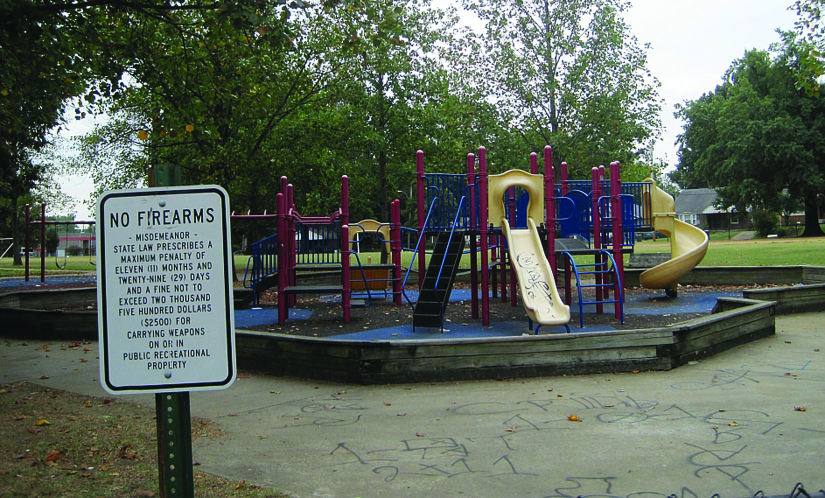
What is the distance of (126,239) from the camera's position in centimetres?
241

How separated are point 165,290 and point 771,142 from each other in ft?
187

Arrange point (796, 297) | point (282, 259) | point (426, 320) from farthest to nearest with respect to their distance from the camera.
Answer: point (796, 297) → point (282, 259) → point (426, 320)

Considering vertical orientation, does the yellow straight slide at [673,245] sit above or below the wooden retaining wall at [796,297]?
above

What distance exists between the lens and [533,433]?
17.8 ft

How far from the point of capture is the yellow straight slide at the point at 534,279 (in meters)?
9.44

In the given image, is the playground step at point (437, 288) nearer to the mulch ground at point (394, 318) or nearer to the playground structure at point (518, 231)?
the playground structure at point (518, 231)

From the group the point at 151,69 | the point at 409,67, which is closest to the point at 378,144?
the point at 409,67

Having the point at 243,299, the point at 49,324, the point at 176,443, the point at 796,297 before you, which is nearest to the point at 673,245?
the point at 796,297

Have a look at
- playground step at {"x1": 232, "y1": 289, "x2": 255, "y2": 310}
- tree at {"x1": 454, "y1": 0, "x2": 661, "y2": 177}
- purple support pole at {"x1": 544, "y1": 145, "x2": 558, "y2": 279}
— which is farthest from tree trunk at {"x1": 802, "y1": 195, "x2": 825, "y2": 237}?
playground step at {"x1": 232, "y1": 289, "x2": 255, "y2": 310}

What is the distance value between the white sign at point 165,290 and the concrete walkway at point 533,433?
84.6 inches

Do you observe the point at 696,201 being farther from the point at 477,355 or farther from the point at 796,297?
the point at 477,355

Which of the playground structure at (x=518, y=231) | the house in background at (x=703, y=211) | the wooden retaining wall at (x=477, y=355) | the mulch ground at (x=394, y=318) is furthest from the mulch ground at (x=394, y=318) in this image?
the house in background at (x=703, y=211)

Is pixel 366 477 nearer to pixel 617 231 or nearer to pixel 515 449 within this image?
pixel 515 449

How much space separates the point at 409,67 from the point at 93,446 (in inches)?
973
